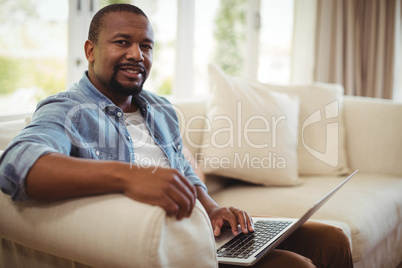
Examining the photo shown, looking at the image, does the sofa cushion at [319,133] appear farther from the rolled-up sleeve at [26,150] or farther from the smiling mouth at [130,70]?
the rolled-up sleeve at [26,150]

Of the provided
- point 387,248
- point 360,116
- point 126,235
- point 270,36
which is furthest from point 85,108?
point 270,36

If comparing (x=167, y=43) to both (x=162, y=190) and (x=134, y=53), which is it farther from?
(x=162, y=190)

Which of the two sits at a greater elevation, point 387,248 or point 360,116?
point 360,116

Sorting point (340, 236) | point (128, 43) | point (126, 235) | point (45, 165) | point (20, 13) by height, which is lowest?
point (340, 236)

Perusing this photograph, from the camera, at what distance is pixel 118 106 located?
1.54m

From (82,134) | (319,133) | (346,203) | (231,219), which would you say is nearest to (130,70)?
(82,134)

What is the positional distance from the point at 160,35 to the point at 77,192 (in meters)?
2.48

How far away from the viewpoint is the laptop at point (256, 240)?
1.13m

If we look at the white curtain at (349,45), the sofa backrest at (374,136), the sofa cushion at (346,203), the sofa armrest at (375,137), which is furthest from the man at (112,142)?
the white curtain at (349,45)

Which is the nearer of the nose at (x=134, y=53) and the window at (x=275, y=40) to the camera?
the nose at (x=134, y=53)

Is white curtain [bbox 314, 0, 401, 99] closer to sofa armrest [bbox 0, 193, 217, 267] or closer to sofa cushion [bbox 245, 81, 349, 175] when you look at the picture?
sofa cushion [bbox 245, 81, 349, 175]

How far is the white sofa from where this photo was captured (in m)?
0.91

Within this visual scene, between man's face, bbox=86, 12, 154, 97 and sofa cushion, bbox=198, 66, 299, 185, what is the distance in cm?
75

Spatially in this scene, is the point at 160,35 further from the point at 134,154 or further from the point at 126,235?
the point at 126,235
